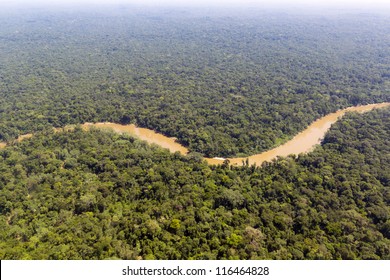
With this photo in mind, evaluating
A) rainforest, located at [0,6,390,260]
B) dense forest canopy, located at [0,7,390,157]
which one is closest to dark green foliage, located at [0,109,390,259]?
rainforest, located at [0,6,390,260]

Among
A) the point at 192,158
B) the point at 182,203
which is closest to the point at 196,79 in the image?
the point at 192,158

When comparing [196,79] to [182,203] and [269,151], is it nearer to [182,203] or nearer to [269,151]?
[269,151]

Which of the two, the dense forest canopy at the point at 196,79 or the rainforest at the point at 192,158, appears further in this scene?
the dense forest canopy at the point at 196,79

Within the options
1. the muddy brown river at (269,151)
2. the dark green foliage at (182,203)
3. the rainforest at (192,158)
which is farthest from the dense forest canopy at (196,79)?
the dark green foliage at (182,203)

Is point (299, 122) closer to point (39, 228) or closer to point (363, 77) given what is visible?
point (363, 77)

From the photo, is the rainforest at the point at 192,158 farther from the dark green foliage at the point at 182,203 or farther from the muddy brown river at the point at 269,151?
the muddy brown river at the point at 269,151

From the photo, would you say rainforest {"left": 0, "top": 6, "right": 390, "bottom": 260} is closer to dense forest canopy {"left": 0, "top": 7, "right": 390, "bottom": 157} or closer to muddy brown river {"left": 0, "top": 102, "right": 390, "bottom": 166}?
dense forest canopy {"left": 0, "top": 7, "right": 390, "bottom": 157}
